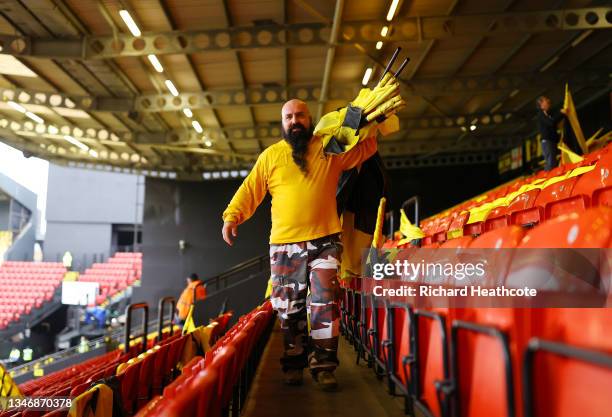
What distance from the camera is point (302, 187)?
2.44 metres

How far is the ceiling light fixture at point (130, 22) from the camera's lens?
6.69 meters

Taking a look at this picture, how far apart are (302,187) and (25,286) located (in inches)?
818

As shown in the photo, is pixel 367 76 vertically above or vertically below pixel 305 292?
above

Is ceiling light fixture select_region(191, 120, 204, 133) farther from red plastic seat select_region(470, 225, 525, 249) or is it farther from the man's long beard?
red plastic seat select_region(470, 225, 525, 249)

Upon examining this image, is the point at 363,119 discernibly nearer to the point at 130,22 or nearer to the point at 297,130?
the point at 297,130

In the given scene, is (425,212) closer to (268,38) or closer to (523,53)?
(523,53)

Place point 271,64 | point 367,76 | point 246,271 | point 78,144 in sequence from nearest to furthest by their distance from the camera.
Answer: point 271,64, point 367,76, point 78,144, point 246,271

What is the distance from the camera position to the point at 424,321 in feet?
4.59

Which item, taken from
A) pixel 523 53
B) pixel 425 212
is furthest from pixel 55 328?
pixel 523 53

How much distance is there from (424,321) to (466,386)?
31 cm

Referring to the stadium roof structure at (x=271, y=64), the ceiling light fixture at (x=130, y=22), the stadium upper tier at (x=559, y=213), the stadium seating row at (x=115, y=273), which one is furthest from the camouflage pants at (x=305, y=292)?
the stadium seating row at (x=115, y=273)

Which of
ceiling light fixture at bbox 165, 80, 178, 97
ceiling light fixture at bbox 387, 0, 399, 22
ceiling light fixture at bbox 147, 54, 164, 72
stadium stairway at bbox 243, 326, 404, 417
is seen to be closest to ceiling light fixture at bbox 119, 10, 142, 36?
ceiling light fixture at bbox 147, 54, 164, 72

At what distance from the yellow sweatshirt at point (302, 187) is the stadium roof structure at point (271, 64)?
4.36 metres

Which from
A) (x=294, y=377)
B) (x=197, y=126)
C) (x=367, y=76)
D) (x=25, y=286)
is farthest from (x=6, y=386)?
(x=25, y=286)
